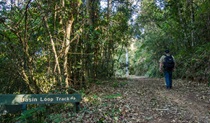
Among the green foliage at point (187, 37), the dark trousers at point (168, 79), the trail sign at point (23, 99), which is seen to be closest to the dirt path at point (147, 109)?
the trail sign at point (23, 99)

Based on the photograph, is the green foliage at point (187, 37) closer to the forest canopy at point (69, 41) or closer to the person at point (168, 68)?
the forest canopy at point (69, 41)

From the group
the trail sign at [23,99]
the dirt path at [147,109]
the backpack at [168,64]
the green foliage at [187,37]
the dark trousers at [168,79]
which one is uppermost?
the green foliage at [187,37]

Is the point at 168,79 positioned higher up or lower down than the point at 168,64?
lower down

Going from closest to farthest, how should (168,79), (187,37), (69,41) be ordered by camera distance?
(69,41), (168,79), (187,37)

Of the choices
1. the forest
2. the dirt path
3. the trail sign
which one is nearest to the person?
the forest

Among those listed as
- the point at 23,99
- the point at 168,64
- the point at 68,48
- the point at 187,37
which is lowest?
the point at 23,99

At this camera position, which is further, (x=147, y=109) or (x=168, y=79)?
(x=168, y=79)

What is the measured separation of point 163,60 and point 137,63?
19.7 metres

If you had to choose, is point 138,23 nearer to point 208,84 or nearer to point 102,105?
point 208,84

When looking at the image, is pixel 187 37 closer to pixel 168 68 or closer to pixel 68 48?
pixel 168 68

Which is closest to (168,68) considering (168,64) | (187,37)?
(168,64)

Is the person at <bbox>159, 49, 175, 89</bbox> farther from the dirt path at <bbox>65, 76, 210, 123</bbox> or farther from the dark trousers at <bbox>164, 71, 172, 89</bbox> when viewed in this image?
the dirt path at <bbox>65, 76, 210, 123</bbox>

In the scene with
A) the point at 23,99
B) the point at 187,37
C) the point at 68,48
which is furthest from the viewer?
the point at 187,37

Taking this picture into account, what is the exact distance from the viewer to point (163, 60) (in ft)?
36.9
